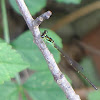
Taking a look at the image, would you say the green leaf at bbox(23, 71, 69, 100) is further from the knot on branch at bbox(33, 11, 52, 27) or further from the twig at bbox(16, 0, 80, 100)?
the knot on branch at bbox(33, 11, 52, 27)

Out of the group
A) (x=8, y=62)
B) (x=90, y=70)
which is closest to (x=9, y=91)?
(x=8, y=62)

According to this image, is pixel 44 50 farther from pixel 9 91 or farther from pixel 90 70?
pixel 90 70

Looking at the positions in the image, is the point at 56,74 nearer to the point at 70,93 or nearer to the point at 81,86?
the point at 70,93

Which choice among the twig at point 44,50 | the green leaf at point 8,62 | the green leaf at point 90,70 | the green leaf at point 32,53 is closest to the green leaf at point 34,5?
the green leaf at point 32,53

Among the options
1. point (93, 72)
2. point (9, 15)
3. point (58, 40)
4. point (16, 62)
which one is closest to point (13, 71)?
point (16, 62)

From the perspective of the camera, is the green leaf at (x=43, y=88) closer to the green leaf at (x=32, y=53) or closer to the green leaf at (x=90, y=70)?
the green leaf at (x=32, y=53)
